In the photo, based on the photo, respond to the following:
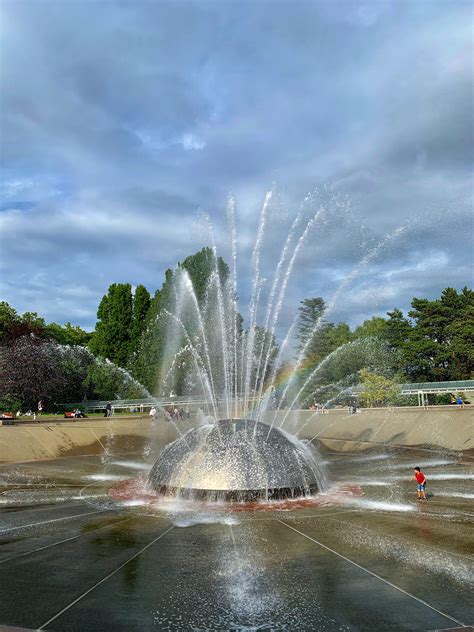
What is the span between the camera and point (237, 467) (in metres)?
11.2

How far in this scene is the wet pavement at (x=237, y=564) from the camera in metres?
5.23

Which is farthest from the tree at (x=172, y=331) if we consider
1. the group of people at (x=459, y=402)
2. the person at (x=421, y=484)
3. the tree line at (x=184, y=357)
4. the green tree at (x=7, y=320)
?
the person at (x=421, y=484)

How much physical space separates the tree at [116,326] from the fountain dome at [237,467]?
→ 167 feet

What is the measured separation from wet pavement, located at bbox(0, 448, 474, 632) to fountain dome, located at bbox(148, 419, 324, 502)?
584 mm

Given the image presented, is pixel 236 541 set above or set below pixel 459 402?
below

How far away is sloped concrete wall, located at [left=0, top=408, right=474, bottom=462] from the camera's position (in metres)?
20.8

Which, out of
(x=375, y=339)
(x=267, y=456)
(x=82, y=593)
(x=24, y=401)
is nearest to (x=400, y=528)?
(x=267, y=456)

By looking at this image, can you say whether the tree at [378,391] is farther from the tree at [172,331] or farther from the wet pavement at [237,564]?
the wet pavement at [237,564]

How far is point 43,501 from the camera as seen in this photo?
1163 cm

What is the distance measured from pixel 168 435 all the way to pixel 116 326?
39.5 metres

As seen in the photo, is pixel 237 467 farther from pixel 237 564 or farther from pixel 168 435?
pixel 168 435

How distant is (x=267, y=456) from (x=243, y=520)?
2371 millimetres

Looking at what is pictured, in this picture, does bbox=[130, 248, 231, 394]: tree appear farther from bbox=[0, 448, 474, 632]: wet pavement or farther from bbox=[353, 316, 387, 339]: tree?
bbox=[0, 448, 474, 632]: wet pavement

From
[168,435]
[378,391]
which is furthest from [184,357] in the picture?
[168,435]
